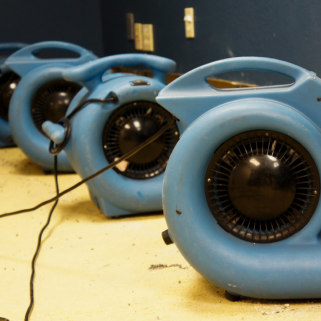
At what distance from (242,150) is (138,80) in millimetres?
557

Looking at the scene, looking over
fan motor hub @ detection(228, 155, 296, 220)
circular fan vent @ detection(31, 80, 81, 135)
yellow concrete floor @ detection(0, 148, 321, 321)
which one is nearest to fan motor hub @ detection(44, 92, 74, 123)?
circular fan vent @ detection(31, 80, 81, 135)

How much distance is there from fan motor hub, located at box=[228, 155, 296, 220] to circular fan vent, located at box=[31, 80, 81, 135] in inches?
42.6

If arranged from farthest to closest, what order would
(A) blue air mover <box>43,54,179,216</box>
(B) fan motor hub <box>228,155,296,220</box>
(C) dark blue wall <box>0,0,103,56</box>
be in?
(C) dark blue wall <box>0,0,103,56</box> < (A) blue air mover <box>43,54,179,216</box> < (B) fan motor hub <box>228,155,296,220</box>

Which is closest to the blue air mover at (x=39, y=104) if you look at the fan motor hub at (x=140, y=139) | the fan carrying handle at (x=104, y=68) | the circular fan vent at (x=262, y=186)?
the fan carrying handle at (x=104, y=68)

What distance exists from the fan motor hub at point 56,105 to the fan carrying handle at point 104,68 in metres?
0.42

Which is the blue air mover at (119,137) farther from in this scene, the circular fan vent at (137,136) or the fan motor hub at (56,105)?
the fan motor hub at (56,105)

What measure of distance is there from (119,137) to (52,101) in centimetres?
57

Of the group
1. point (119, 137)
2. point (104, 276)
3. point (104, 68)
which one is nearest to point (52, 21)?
point (104, 68)

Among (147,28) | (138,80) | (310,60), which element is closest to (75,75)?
(138,80)

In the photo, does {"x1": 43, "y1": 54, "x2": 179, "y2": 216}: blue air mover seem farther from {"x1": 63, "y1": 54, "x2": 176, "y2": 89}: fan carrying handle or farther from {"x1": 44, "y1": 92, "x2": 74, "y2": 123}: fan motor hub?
{"x1": 44, "y1": 92, "x2": 74, "y2": 123}: fan motor hub

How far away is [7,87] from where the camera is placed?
2.07m

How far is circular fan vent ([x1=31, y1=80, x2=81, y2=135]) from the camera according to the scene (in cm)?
172

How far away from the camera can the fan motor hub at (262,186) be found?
749 millimetres

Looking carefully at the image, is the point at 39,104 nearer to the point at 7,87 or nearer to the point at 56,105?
the point at 56,105
